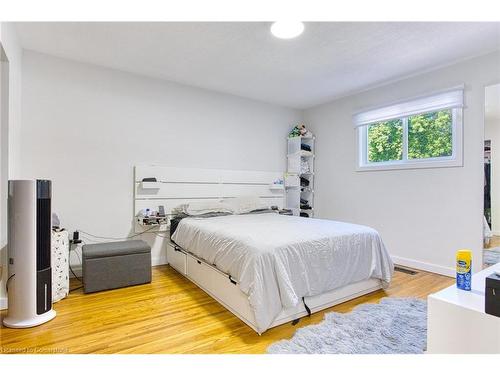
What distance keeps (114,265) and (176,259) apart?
773mm

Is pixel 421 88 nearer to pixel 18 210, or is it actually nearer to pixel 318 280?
pixel 318 280

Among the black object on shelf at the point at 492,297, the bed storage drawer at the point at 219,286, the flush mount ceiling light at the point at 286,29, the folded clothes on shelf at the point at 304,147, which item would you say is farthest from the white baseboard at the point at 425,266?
the flush mount ceiling light at the point at 286,29

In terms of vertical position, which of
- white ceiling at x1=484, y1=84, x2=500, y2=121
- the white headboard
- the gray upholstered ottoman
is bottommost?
the gray upholstered ottoman

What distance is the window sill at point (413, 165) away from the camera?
318 centimetres

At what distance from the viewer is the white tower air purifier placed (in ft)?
6.63

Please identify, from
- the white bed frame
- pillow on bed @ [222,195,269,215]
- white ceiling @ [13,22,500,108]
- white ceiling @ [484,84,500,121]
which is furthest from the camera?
pillow on bed @ [222,195,269,215]

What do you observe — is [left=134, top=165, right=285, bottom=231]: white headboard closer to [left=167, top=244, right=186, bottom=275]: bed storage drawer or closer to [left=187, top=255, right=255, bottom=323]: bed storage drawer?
[left=167, top=244, right=186, bottom=275]: bed storage drawer

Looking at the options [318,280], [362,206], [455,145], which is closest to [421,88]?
[455,145]

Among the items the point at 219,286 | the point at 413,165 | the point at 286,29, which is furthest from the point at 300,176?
the point at 219,286

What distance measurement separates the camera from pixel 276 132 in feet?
15.9

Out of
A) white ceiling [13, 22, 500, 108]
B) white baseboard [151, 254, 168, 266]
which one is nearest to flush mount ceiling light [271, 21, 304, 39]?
white ceiling [13, 22, 500, 108]

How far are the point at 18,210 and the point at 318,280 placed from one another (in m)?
2.37

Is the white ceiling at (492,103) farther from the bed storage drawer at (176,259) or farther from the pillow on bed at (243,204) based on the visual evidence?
the bed storage drawer at (176,259)

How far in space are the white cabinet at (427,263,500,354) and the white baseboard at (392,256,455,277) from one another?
2.15m
